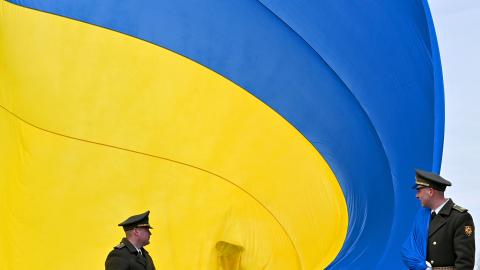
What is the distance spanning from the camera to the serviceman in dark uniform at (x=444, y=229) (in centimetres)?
362

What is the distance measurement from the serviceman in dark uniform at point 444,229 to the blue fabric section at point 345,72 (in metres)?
2.01

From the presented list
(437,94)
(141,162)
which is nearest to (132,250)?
(141,162)

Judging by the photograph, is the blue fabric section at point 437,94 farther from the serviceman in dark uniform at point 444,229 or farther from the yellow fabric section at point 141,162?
the serviceman in dark uniform at point 444,229

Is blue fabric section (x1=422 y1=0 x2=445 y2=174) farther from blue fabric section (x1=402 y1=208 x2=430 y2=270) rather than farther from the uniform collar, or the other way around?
the uniform collar

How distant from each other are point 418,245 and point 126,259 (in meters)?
1.51

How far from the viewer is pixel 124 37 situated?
5723 millimetres

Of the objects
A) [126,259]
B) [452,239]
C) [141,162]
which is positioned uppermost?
[141,162]

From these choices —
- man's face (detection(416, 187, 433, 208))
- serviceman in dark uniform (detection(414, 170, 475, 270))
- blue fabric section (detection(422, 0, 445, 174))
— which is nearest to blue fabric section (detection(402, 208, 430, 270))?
serviceman in dark uniform (detection(414, 170, 475, 270))

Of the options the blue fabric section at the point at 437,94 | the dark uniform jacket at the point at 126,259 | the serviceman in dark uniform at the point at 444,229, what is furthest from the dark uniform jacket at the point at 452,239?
the blue fabric section at the point at 437,94

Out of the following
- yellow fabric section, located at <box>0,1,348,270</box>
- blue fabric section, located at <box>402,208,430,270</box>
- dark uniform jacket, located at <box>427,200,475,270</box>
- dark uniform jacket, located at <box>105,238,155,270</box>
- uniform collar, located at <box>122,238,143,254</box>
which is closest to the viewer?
dark uniform jacket, located at <box>427,200,475,270</box>

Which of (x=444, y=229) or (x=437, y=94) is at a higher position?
(x=437, y=94)

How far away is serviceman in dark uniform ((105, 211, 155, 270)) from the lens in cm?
412

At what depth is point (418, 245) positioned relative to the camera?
13.0ft

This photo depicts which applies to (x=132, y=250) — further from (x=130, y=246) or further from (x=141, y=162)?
(x=141, y=162)
